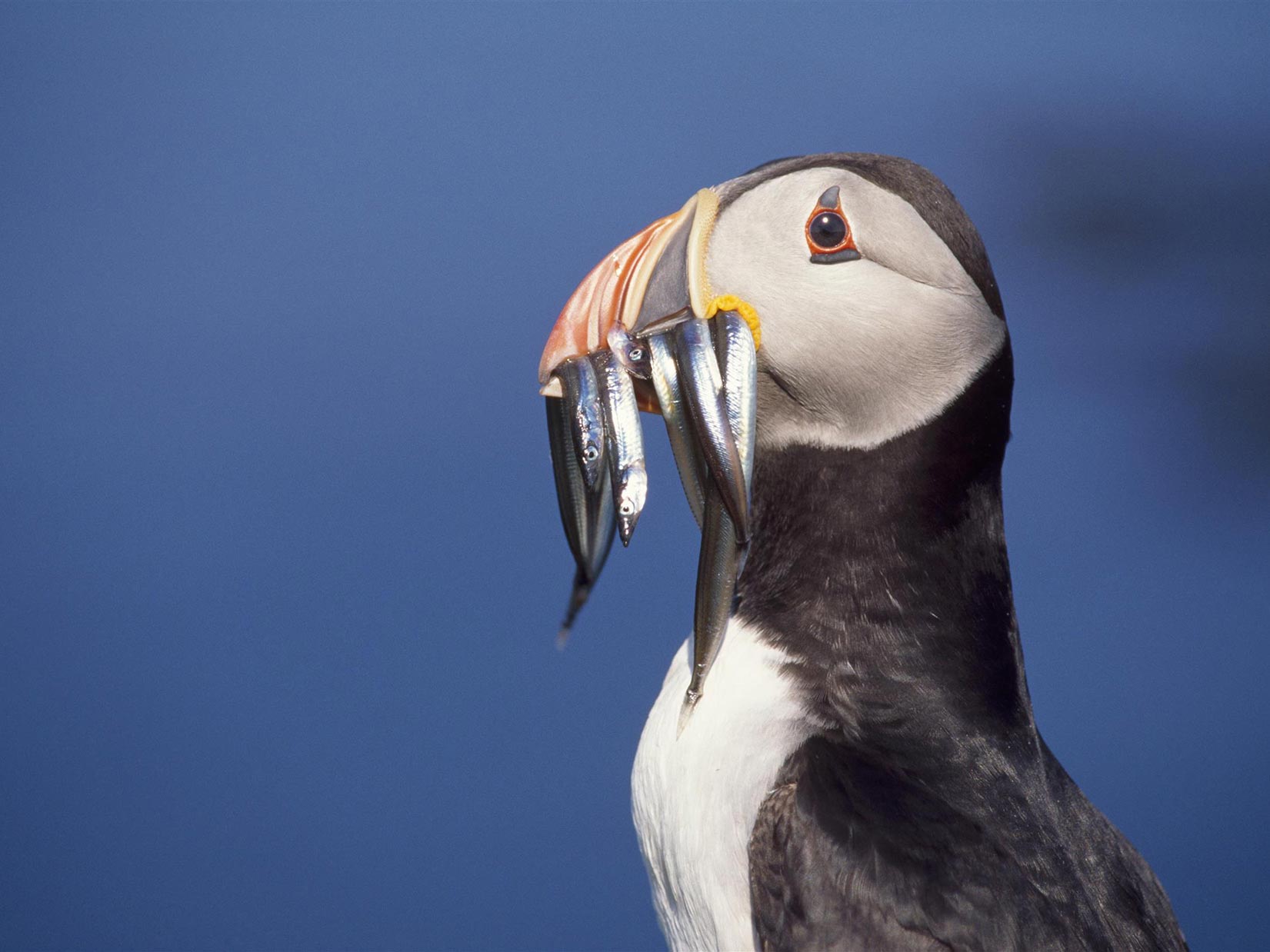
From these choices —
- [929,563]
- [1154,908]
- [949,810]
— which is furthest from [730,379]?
[1154,908]

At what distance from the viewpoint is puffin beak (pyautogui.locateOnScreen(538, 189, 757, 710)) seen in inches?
42.1

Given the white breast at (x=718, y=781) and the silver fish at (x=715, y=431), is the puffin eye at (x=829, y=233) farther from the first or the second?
the white breast at (x=718, y=781)

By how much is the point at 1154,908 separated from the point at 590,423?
72cm

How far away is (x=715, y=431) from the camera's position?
1.06 m

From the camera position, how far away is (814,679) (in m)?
1.17

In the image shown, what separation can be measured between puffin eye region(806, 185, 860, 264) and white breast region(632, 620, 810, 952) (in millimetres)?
354

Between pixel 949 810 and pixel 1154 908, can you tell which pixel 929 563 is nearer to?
pixel 949 810

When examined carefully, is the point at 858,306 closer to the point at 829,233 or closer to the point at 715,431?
the point at 829,233

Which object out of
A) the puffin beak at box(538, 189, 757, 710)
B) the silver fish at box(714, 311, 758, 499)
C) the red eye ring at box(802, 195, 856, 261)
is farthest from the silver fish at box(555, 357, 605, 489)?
the red eye ring at box(802, 195, 856, 261)

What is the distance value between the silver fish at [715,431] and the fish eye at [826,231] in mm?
137

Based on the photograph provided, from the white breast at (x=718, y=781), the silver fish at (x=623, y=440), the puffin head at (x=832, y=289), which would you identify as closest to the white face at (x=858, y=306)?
the puffin head at (x=832, y=289)

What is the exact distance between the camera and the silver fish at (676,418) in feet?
3.64

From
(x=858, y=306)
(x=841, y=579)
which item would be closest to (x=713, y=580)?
(x=841, y=579)

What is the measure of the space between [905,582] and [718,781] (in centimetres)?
24
